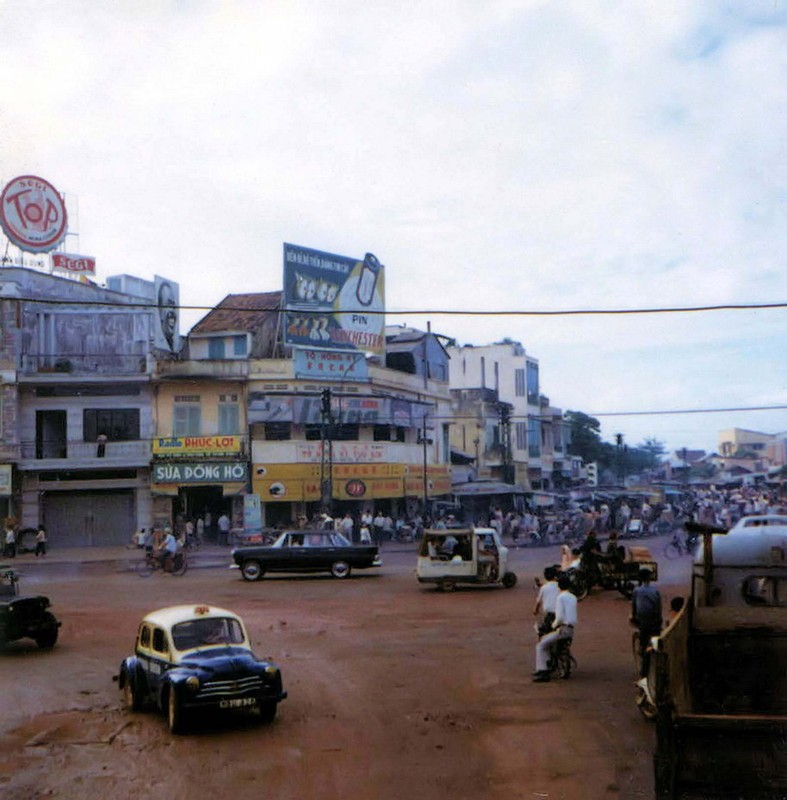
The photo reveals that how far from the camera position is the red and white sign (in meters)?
48.5

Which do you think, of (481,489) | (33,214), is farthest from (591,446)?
(33,214)

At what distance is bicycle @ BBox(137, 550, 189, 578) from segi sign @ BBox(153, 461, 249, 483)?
11990mm

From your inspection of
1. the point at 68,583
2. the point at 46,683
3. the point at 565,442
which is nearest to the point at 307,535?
the point at 68,583

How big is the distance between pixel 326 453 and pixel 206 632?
36.4m

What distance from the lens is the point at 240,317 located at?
52.8m

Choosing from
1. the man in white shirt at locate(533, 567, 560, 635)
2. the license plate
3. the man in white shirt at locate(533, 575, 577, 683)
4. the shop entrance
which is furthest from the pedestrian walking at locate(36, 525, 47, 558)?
the license plate

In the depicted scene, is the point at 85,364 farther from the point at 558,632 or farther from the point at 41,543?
the point at 558,632

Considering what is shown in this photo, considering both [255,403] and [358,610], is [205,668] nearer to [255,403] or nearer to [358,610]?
[358,610]

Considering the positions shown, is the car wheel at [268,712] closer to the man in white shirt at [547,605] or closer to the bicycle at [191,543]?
the man in white shirt at [547,605]

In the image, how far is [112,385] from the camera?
46.8m

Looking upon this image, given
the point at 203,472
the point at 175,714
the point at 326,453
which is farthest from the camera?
the point at 326,453

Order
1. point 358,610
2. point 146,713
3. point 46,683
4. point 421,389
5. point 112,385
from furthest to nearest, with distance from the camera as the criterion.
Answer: point 421,389 < point 112,385 < point 358,610 < point 46,683 < point 146,713

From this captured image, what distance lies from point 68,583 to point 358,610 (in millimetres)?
12975

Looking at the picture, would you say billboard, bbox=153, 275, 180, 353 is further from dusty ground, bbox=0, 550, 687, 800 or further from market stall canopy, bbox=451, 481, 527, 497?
dusty ground, bbox=0, 550, 687, 800
